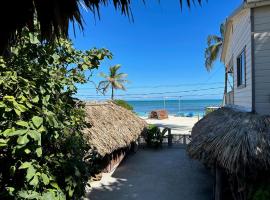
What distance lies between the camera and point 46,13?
262cm

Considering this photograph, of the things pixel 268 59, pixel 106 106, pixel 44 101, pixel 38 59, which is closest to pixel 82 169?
pixel 44 101

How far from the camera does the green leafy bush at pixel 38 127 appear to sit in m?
3.46

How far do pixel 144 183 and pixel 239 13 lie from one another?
20.7 feet

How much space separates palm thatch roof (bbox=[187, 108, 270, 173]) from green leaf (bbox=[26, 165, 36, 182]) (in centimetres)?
370

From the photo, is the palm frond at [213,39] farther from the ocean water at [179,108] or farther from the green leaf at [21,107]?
the green leaf at [21,107]

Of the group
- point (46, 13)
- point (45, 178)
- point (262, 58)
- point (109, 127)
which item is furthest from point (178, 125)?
point (46, 13)

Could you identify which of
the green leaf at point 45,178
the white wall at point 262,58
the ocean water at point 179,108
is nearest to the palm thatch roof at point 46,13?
the green leaf at point 45,178

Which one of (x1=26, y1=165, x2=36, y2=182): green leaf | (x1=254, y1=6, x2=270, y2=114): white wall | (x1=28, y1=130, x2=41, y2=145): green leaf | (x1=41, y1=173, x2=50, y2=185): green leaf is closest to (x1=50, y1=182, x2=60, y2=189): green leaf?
(x1=41, y1=173, x2=50, y2=185): green leaf

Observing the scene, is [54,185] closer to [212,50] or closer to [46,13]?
[46,13]

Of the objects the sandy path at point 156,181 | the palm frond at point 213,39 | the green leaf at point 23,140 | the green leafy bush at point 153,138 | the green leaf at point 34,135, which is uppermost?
the palm frond at point 213,39

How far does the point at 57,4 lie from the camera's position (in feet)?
8.40

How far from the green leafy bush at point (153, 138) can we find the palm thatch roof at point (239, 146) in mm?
10444

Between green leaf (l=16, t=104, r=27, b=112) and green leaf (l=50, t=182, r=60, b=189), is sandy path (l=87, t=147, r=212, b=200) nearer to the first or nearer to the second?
green leaf (l=50, t=182, r=60, b=189)

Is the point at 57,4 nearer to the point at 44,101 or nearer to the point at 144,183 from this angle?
the point at 44,101
